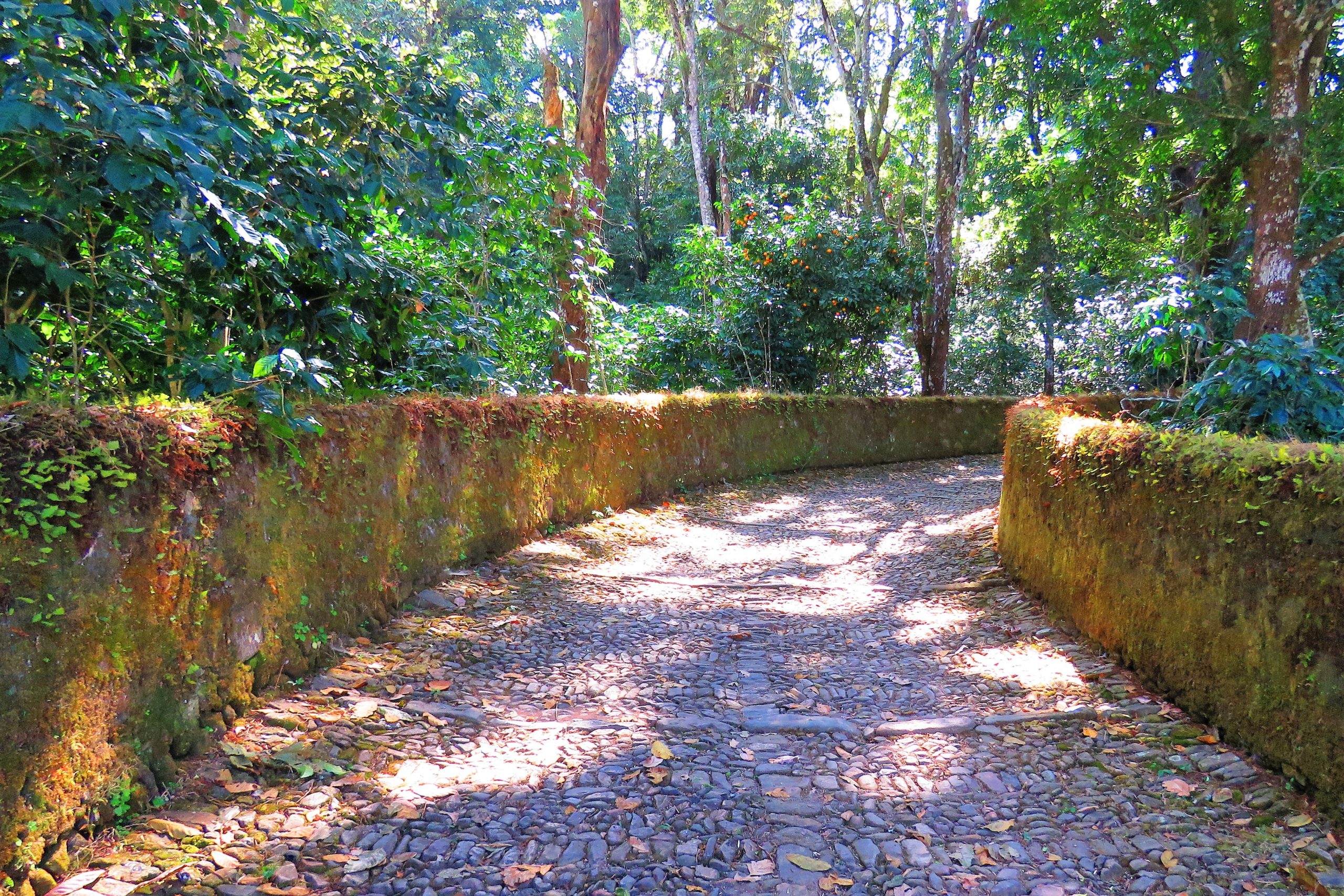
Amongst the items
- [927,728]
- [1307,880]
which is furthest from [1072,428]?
[1307,880]

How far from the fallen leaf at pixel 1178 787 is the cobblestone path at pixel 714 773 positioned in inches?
0.7

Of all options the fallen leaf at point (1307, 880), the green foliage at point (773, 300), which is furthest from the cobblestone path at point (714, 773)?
the green foliage at point (773, 300)

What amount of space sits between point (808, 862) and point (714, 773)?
0.66m

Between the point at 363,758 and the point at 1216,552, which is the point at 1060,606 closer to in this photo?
the point at 1216,552

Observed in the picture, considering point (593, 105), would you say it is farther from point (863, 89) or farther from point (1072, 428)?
point (863, 89)

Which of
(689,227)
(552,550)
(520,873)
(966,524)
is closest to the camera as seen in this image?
(520,873)

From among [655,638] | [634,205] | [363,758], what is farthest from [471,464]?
[634,205]

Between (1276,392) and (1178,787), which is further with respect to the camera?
(1276,392)

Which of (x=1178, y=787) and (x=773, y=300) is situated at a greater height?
(x=773, y=300)

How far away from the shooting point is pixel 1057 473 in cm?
523

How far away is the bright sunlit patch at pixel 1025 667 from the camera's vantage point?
4180 mm

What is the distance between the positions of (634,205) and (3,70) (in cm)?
2790

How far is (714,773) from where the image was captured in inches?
127

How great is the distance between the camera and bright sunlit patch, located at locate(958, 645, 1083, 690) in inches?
165
